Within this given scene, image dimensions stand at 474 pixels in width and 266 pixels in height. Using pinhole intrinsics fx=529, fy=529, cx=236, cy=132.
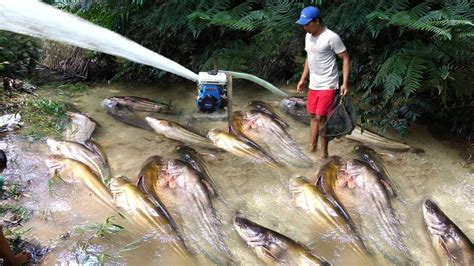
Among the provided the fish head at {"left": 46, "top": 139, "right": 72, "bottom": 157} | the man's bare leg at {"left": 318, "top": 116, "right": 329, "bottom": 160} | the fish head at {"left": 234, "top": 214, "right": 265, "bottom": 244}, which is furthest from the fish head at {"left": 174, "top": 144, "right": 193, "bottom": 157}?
the man's bare leg at {"left": 318, "top": 116, "right": 329, "bottom": 160}

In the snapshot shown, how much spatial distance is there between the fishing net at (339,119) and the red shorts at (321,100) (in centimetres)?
6

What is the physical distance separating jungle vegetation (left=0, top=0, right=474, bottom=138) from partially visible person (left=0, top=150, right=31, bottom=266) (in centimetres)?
357

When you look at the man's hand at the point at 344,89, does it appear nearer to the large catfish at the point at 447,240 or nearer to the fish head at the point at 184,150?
the large catfish at the point at 447,240

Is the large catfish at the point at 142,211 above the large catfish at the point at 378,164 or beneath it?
beneath

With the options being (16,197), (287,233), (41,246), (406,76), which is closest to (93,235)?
(41,246)

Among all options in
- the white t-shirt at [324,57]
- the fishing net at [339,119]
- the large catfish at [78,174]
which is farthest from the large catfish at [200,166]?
the white t-shirt at [324,57]

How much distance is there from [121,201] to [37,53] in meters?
4.03

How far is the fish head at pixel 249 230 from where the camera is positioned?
445 centimetres

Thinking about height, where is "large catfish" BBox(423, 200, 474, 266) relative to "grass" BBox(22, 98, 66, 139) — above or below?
above

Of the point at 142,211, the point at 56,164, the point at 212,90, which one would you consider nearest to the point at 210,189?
the point at 142,211

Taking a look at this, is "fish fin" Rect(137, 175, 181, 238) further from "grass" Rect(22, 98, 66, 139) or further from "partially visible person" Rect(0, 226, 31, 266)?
"grass" Rect(22, 98, 66, 139)

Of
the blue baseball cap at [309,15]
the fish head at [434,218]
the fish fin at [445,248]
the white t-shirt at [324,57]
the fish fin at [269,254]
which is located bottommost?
the fish fin at [269,254]

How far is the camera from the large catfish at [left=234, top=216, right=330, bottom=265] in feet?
13.9

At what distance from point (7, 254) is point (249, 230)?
6.27 ft
